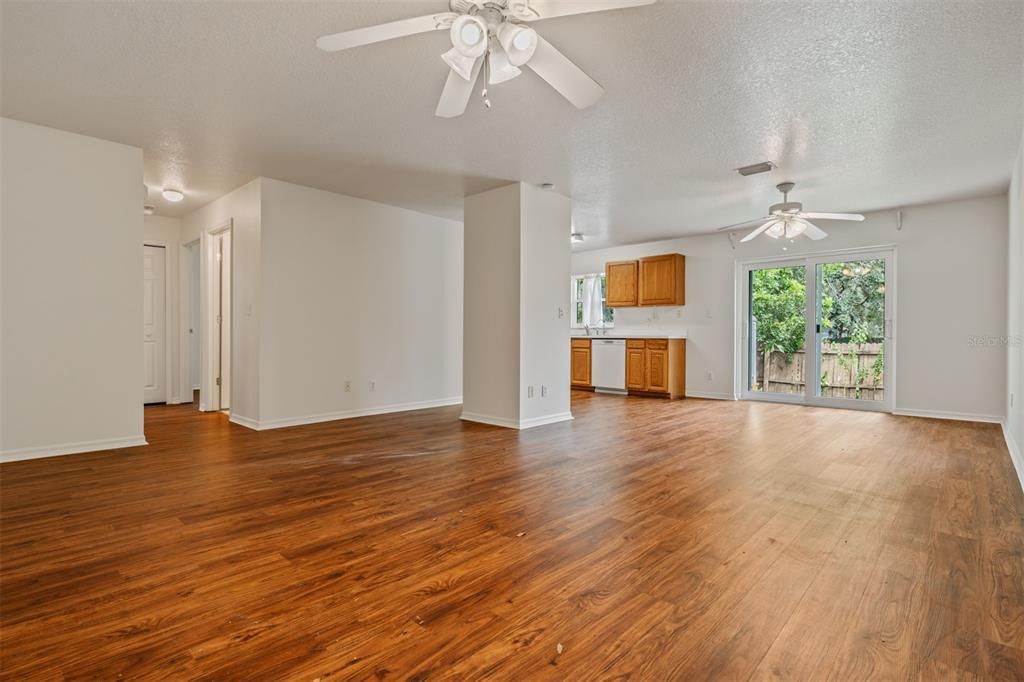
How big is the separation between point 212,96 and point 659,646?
3.74 meters

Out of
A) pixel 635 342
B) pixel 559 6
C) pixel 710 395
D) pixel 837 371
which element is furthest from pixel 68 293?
pixel 837 371

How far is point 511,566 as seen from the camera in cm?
204

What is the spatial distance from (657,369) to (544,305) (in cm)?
300

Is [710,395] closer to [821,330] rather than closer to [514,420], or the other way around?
[821,330]

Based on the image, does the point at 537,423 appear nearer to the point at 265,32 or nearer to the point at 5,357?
the point at 265,32

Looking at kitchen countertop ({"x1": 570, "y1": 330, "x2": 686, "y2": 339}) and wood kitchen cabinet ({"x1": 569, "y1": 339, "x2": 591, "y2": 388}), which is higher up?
kitchen countertop ({"x1": 570, "y1": 330, "x2": 686, "y2": 339})

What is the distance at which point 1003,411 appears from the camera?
531 cm

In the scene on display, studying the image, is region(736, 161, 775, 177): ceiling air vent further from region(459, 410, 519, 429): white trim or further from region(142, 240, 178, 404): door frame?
region(142, 240, 178, 404): door frame

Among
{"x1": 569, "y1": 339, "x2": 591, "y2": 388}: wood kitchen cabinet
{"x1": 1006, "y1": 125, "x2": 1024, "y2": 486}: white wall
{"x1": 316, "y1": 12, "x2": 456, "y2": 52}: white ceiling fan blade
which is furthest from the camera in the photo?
{"x1": 569, "y1": 339, "x2": 591, "y2": 388}: wood kitchen cabinet

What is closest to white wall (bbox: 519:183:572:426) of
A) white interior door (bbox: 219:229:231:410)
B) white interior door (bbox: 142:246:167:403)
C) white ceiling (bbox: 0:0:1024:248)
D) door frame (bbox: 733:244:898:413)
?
white ceiling (bbox: 0:0:1024:248)

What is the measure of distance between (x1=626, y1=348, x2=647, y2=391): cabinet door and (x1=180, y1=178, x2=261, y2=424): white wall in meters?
5.15

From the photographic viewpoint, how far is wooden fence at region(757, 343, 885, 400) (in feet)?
20.3

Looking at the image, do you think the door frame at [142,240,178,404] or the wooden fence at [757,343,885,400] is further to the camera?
the door frame at [142,240,178,404]

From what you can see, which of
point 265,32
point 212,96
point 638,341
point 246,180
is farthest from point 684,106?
point 638,341
